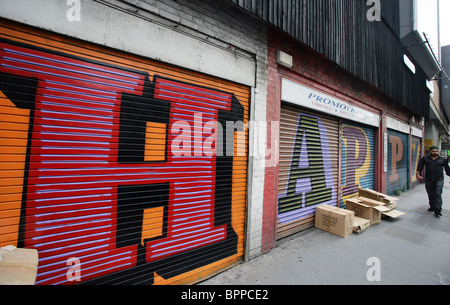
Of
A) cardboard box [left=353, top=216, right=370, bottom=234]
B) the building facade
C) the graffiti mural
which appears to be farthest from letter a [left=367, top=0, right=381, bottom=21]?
cardboard box [left=353, top=216, right=370, bottom=234]

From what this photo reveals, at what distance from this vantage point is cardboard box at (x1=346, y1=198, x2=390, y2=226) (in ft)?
16.8

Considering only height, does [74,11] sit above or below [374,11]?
below

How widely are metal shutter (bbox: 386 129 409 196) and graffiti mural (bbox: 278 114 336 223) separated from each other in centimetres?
531

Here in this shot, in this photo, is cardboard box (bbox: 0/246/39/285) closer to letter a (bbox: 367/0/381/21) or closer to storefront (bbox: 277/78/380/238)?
storefront (bbox: 277/78/380/238)

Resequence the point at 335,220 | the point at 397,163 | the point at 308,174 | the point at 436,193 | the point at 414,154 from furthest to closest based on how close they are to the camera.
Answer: the point at 414,154
the point at 397,163
the point at 436,193
the point at 308,174
the point at 335,220

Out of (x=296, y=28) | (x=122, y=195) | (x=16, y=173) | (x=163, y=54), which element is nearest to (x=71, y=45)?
(x=163, y=54)

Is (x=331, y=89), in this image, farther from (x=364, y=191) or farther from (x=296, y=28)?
(x=364, y=191)

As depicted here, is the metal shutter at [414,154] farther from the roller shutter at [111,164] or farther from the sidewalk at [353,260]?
the roller shutter at [111,164]

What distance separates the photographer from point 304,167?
4.87m

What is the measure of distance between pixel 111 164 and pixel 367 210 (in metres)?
6.04

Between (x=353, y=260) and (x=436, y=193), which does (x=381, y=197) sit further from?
(x=353, y=260)

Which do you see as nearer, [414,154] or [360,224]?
[360,224]

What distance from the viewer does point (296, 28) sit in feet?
13.0

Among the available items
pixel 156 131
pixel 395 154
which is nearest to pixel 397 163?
pixel 395 154
